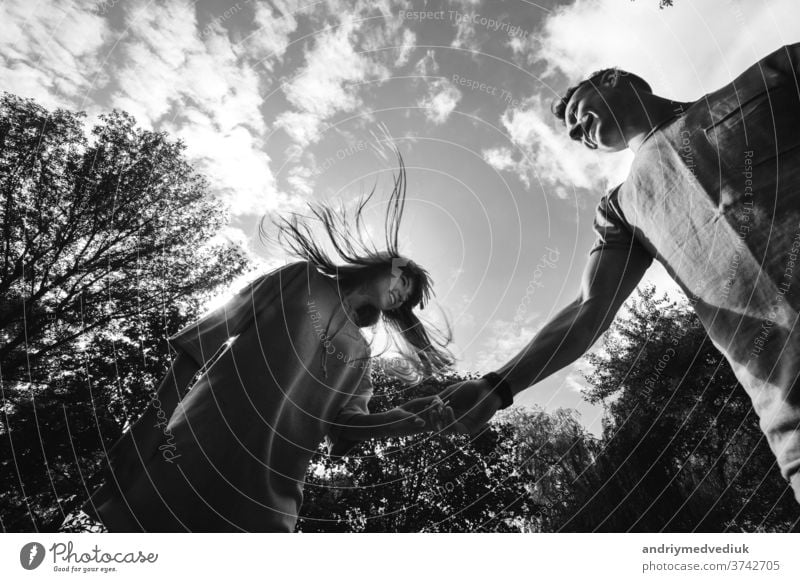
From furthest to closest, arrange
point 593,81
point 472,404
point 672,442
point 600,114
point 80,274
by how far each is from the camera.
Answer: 1. point 672,442
2. point 80,274
3. point 593,81
4. point 600,114
5. point 472,404

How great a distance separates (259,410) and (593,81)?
249 cm

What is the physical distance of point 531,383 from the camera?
59.5 inches

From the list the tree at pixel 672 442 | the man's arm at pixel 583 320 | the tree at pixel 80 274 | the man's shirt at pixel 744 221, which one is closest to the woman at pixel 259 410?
the man's arm at pixel 583 320

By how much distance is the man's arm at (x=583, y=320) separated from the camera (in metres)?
1.50

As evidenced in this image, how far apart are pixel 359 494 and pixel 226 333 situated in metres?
17.0

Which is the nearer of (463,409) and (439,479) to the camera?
(463,409)

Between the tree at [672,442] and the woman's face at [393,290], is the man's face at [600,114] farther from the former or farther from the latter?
the tree at [672,442]

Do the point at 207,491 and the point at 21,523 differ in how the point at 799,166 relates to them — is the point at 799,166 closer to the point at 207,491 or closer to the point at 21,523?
the point at 207,491

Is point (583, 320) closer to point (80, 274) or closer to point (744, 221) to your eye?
point (744, 221)

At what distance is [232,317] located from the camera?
202 centimetres

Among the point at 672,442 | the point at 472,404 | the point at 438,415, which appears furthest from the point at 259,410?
the point at 672,442

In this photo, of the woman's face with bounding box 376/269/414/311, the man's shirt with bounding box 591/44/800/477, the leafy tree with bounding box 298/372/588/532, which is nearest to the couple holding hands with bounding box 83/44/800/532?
the man's shirt with bounding box 591/44/800/477

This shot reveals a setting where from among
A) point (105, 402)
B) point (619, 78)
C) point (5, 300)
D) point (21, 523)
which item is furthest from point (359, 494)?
point (619, 78)

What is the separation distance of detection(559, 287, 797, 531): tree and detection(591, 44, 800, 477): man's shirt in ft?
52.3
